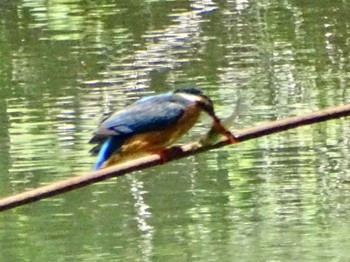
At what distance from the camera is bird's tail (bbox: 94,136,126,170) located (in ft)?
2.67

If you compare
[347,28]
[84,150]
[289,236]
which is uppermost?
[347,28]

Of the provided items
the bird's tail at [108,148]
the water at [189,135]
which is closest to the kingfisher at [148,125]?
the bird's tail at [108,148]

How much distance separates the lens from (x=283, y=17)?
62.8 inches

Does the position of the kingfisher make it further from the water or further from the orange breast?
the water

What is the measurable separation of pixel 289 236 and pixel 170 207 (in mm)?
166

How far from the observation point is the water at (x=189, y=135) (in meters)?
1.28

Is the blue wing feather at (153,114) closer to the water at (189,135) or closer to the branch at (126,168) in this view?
the branch at (126,168)

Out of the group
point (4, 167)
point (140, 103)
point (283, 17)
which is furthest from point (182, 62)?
point (140, 103)

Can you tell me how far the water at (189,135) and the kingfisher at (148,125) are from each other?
39 cm

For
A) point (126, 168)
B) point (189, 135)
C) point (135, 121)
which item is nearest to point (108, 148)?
→ point (135, 121)

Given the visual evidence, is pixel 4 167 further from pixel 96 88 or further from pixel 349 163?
pixel 349 163

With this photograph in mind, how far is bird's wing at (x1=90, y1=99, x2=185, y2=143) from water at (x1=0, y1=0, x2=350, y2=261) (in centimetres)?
40

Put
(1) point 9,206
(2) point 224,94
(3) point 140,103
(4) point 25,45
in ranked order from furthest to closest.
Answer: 1. (4) point 25,45
2. (2) point 224,94
3. (3) point 140,103
4. (1) point 9,206

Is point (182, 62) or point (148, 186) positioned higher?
point (182, 62)
